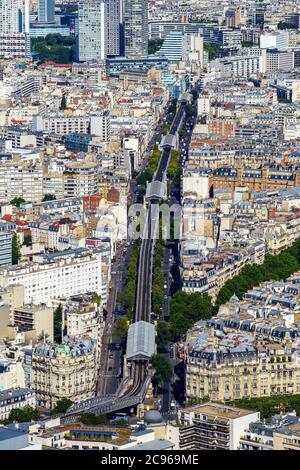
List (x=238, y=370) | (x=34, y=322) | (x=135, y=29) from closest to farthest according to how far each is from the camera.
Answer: (x=238, y=370) → (x=34, y=322) → (x=135, y=29)

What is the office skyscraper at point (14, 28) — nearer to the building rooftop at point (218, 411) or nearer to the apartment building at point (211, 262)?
the apartment building at point (211, 262)

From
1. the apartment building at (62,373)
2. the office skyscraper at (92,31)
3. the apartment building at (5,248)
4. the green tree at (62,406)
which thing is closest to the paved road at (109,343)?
the apartment building at (62,373)

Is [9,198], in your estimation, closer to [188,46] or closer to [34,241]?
[34,241]

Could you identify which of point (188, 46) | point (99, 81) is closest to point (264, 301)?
point (99, 81)

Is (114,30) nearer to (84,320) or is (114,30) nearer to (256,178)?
(256,178)

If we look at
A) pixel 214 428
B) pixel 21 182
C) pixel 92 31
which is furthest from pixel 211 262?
pixel 92 31

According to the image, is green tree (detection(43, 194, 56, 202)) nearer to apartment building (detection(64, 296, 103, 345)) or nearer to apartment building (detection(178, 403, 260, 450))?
apartment building (detection(64, 296, 103, 345))
